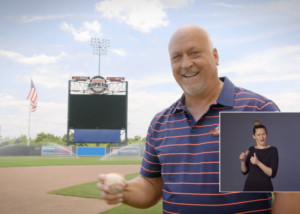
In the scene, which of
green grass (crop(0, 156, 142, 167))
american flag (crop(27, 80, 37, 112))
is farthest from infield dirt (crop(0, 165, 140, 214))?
american flag (crop(27, 80, 37, 112))

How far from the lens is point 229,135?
4.28 feet

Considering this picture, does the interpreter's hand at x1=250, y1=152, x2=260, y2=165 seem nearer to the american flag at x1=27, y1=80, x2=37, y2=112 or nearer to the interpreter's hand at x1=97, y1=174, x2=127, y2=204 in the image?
the interpreter's hand at x1=97, y1=174, x2=127, y2=204

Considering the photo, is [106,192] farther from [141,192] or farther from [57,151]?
[57,151]

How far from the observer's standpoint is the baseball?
150 cm

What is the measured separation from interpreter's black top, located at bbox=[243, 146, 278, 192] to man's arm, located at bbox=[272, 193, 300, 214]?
0.22m

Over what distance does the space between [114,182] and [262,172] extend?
0.65m

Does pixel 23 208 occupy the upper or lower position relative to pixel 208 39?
lower

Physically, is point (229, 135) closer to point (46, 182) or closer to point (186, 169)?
point (186, 169)

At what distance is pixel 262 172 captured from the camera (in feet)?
4.17

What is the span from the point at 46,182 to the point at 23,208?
3.87m

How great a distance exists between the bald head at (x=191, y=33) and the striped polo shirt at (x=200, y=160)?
261 mm

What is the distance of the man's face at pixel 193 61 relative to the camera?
5.97ft

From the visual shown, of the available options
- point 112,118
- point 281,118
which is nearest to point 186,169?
point 281,118

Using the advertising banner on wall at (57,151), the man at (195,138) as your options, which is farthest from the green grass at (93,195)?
the advertising banner on wall at (57,151)
